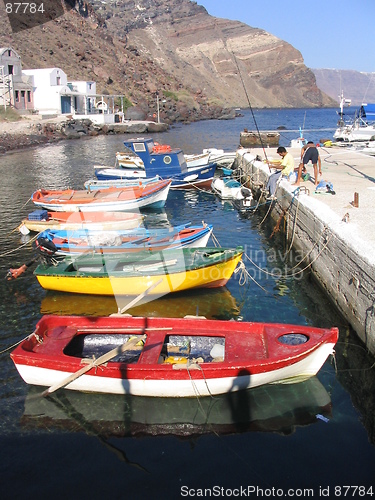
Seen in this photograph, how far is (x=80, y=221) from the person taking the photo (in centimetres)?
Result: 1814

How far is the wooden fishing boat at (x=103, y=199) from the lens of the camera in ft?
65.7

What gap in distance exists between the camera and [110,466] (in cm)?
721

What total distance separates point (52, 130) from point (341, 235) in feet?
166

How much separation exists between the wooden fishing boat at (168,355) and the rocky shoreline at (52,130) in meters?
37.8

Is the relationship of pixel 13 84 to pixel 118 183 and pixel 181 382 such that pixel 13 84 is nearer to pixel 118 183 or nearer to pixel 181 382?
pixel 118 183

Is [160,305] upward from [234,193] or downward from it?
downward

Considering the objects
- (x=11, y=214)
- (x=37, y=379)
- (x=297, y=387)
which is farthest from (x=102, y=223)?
(x=297, y=387)

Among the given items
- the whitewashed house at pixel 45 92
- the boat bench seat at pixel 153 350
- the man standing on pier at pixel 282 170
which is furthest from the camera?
the whitewashed house at pixel 45 92

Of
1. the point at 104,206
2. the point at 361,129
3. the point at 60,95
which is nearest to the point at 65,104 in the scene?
the point at 60,95

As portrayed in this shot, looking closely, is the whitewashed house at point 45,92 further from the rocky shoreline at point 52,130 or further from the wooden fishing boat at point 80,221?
the wooden fishing boat at point 80,221

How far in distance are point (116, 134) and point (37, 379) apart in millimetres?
57660

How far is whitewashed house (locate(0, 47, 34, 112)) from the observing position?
189 ft

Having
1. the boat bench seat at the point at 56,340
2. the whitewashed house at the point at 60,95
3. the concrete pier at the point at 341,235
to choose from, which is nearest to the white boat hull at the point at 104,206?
the concrete pier at the point at 341,235

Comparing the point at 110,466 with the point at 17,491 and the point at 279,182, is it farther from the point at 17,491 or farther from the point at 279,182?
the point at 279,182
